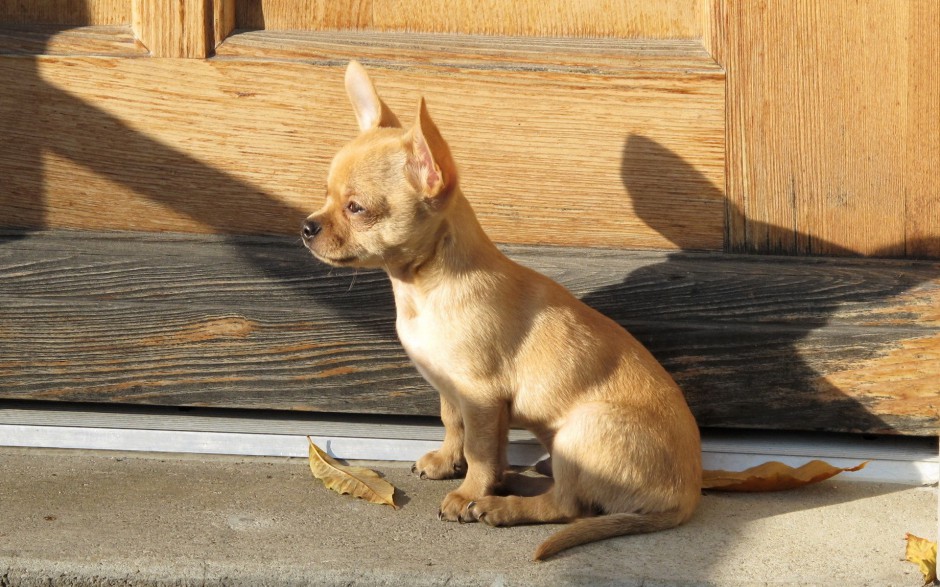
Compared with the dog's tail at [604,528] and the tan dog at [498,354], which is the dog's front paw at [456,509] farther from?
the dog's tail at [604,528]

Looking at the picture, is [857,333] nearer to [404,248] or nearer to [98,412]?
[404,248]

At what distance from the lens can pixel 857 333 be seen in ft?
10.3

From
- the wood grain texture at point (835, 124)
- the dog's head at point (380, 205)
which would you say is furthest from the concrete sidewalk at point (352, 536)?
the wood grain texture at point (835, 124)

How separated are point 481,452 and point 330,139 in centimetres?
119

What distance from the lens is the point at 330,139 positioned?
325 cm

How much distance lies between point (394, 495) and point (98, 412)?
1.19 meters

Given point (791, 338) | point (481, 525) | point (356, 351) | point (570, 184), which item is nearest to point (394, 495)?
point (481, 525)

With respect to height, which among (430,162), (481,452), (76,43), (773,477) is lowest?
(773,477)

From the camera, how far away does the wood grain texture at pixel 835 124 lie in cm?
312

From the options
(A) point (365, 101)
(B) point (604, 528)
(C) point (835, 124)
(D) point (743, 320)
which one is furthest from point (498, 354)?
(C) point (835, 124)

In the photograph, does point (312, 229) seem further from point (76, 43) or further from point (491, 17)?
point (76, 43)

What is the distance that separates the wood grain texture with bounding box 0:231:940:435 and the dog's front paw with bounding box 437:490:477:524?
2.14ft

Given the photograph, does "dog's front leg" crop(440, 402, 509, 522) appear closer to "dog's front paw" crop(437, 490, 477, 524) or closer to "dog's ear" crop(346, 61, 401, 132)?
"dog's front paw" crop(437, 490, 477, 524)

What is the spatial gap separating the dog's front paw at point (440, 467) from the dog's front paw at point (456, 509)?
0.30 metres
